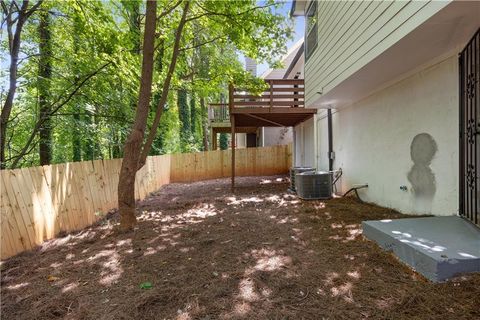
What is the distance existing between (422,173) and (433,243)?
6.34 feet

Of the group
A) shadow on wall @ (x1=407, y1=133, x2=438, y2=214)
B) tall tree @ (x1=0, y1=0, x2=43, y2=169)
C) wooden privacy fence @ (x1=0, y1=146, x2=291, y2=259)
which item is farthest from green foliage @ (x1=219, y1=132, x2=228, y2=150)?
shadow on wall @ (x1=407, y1=133, x2=438, y2=214)

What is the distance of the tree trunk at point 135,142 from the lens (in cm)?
451

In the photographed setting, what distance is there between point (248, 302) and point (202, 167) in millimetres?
11535

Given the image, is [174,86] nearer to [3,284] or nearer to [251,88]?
[251,88]

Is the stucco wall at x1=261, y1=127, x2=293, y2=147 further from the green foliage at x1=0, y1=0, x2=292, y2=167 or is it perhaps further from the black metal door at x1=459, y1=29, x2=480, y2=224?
the black metal door at x1=459, y1=29, x2=480, y2=224

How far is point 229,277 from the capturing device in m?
2.73

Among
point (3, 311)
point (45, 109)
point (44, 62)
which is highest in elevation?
point (44, 62)

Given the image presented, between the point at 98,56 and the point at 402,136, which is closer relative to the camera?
the point at 402,136

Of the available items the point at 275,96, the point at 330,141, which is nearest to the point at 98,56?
the point at 275,96

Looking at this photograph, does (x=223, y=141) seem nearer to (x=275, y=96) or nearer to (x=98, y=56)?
(x=275, y=96)

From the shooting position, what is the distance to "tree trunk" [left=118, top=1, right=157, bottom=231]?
177 inches

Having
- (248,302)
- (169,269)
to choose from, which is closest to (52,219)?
(169,269)

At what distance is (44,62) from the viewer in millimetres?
6543

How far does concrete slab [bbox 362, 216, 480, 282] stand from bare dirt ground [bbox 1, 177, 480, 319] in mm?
98
